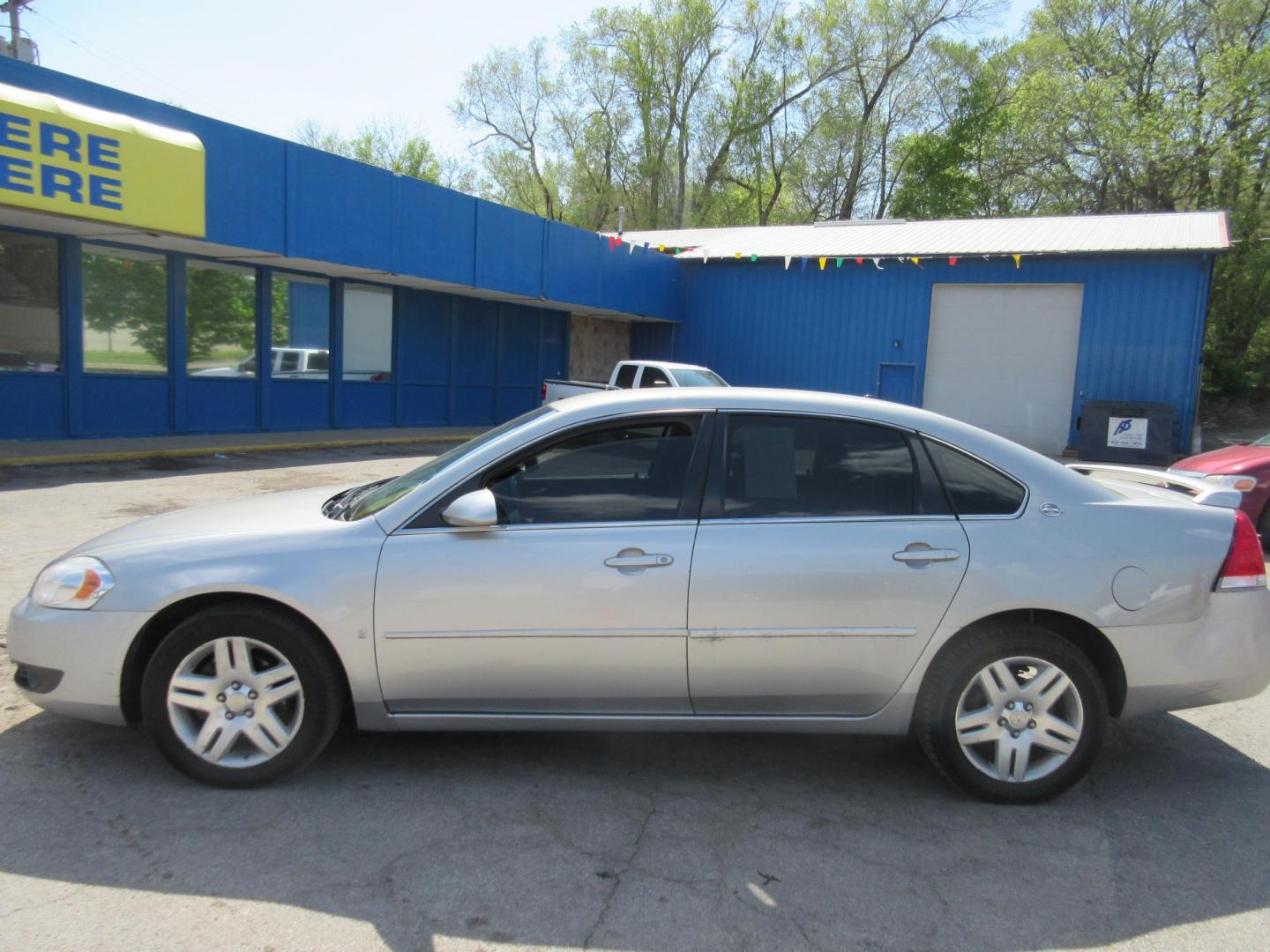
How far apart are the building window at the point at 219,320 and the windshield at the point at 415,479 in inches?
490

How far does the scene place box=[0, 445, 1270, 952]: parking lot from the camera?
2609 millimetres

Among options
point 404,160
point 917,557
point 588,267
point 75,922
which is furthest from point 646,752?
point 404,160

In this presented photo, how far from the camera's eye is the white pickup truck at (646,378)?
1605 cm

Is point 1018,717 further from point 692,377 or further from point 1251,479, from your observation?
point 692,377

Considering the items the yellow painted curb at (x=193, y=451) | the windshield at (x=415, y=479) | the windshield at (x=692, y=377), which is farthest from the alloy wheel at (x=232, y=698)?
the windshield at (x=692, y=377)

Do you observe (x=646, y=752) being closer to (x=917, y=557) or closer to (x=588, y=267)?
(x=917, y=557)

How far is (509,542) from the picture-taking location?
332cm

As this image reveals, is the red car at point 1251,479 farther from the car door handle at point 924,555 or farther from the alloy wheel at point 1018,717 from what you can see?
the car door handle at point 924,555

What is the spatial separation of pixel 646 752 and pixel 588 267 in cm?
1860

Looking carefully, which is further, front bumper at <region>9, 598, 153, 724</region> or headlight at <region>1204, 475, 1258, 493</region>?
headlight at <region>1204, 475, 1258, 493</region>

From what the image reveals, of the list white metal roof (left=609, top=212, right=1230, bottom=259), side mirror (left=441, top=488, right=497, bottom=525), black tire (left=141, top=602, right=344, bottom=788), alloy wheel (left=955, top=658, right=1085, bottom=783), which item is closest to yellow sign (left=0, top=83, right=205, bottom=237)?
black tire (left=141, top=602, right=344, bottom=788)

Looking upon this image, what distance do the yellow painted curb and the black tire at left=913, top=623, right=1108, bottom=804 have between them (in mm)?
11463

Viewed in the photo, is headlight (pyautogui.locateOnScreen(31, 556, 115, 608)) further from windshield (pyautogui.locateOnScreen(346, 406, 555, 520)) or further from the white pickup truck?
the white pickup truck

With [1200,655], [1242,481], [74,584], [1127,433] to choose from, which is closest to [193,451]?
[74,584]
